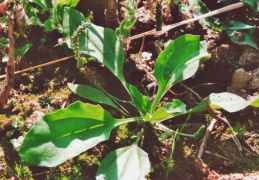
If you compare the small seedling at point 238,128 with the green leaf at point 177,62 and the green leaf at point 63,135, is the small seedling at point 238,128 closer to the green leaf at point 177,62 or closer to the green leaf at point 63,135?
the green leaf at point 177,62

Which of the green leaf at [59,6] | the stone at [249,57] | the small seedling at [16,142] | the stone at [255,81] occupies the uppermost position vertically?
the green leaf at [59,6]

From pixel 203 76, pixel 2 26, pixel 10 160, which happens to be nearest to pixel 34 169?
pixel 10 160

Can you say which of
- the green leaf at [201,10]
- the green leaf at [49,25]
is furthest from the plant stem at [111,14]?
the green leaf at [201,10]

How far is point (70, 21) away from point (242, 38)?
3.12ft

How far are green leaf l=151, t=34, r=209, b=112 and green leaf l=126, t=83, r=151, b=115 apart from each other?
4 centimetres

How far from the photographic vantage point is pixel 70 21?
1.64m

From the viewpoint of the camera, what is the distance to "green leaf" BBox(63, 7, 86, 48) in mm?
1629

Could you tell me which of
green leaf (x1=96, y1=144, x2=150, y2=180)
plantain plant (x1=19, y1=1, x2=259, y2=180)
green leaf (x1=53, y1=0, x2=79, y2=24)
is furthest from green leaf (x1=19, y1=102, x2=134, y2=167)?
green leaf (x1=53, y1=0, x2=79, y2=24)

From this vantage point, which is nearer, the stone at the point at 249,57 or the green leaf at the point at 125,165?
the green leaf at the point at 125,165

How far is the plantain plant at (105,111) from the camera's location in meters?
1.38

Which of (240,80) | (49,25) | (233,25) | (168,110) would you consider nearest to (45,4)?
(49,25)

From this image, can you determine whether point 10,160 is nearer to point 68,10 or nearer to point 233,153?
point 68,10

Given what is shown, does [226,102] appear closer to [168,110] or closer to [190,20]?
[168,110]

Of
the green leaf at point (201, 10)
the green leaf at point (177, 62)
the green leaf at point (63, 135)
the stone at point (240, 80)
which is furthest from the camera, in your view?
the green leaf at point (201, 10)
